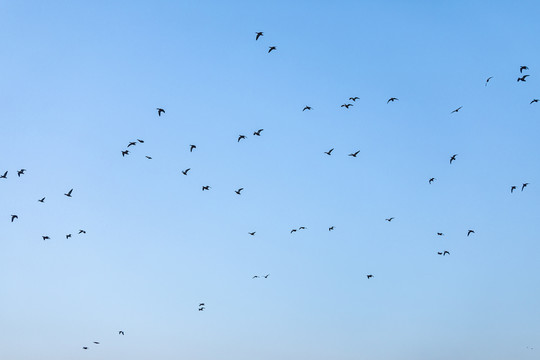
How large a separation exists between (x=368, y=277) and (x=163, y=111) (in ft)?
111

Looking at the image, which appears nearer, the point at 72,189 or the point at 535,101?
the point at 535,101

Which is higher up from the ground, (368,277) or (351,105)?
(351,105)

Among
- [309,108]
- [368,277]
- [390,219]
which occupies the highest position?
[309,108]

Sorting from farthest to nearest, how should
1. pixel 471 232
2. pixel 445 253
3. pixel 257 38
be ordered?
1. pixel 445 253
2. pixel 471 232
3. pixel 257 38

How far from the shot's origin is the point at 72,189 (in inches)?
2894

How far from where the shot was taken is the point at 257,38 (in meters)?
61.0

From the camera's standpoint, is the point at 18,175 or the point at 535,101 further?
the point at 18,175

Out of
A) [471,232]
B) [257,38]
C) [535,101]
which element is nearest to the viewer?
[257,38]

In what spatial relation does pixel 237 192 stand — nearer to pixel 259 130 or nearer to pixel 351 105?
pixel 259 130

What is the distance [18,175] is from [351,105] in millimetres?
38374

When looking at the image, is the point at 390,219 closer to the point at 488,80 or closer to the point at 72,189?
the point at 488,80

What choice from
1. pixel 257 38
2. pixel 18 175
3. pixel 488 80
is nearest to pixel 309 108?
pixel 257 38

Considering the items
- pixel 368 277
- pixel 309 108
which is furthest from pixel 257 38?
pixel 368 277

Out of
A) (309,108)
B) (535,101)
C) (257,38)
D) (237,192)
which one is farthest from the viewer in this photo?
(237,192)
